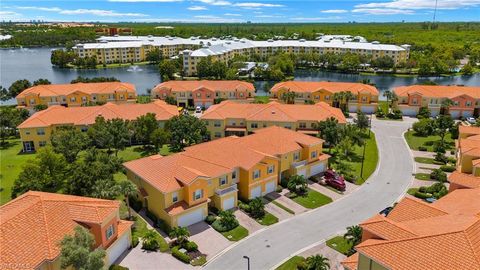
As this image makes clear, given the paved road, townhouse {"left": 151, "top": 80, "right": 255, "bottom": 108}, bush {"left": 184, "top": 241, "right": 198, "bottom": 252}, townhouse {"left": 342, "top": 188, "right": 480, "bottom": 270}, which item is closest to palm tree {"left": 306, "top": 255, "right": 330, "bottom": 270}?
townhouse {"left": 342, "top": 188, "right": 480, "bottom": 270}

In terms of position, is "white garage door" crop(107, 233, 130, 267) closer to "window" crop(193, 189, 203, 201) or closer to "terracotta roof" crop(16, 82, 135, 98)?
"window" crop(193, 189, 203, 201)

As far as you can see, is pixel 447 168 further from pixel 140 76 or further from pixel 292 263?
pixel 140 76

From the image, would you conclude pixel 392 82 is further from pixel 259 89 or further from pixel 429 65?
pixel 259 89

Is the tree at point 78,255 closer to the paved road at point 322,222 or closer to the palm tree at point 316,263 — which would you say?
the paved road at point 322,222

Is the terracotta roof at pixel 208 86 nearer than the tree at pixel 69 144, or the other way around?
the tree at pixel 69 144

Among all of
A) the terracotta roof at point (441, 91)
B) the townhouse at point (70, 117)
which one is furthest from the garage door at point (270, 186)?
the terracotta roof at point (441, 91)
